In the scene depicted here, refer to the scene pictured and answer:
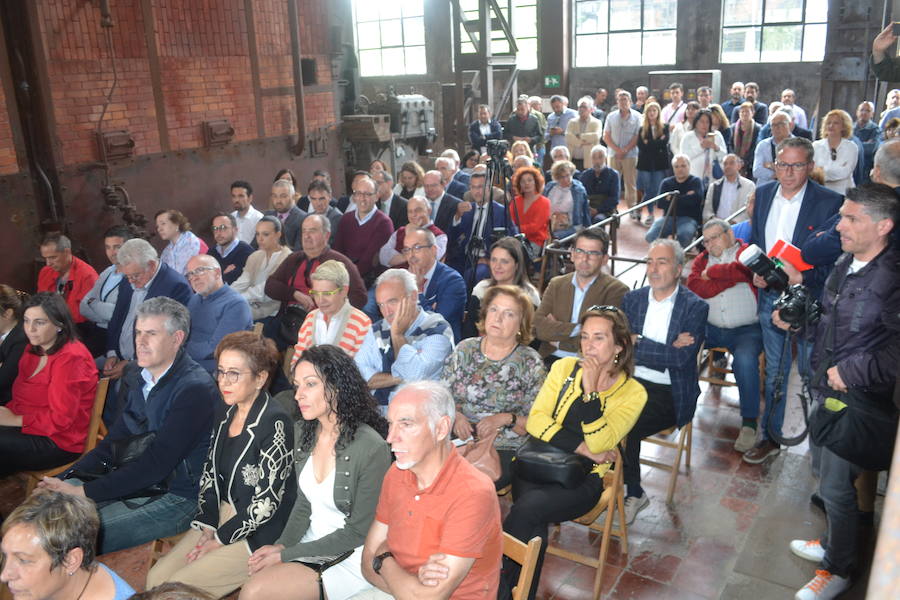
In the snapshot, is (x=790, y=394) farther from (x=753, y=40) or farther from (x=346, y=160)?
(x=753, y=40)

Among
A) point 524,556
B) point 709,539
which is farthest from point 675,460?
point 524,556

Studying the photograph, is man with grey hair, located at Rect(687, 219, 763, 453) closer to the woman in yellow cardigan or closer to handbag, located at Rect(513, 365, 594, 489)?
the woman in yellow cardigan

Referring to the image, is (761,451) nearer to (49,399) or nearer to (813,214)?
(813,214)

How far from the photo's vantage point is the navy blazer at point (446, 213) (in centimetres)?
703

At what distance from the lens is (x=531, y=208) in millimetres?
7113

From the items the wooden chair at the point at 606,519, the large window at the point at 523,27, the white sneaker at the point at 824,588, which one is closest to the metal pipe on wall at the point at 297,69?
the wooden chair at the point at 606,519

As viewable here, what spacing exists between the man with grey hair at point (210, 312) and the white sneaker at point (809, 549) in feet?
10.5

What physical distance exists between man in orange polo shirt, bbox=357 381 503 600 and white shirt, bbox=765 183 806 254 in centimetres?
291

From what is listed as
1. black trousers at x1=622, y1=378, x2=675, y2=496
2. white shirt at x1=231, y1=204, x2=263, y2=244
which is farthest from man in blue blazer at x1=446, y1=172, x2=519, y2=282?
black trousers at x1=622, y1=378, x2=675, y2=496

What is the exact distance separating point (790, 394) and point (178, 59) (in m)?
6.54

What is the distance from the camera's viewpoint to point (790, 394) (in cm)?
535

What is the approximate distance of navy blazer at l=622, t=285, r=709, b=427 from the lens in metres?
4.07

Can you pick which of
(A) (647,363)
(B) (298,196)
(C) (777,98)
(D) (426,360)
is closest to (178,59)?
(B) (298,196)

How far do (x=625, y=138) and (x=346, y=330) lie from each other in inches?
334
